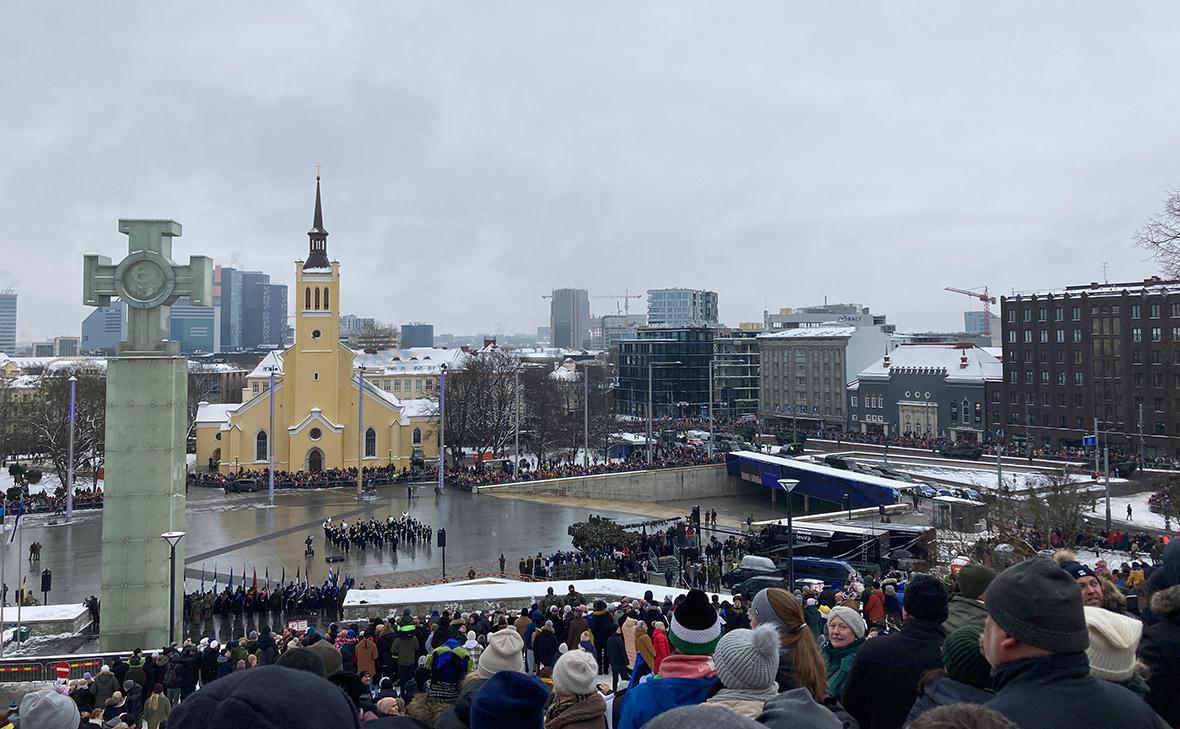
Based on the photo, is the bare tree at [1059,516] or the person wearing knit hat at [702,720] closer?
the person wearing knit hat at [702,720]

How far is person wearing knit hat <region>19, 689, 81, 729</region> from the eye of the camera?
5.10 meters

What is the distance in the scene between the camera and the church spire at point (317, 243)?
5806 cm

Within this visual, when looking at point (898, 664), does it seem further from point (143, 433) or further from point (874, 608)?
point (143, 433)

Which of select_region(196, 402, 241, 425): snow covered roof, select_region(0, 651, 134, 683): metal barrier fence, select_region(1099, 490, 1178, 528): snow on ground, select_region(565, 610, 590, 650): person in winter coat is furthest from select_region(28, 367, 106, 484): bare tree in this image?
select_region(1099, 490, 1178, 528): snow on ground

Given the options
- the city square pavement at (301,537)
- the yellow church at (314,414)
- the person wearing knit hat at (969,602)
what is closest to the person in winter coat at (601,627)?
the person wearing knit hat at (969,602)

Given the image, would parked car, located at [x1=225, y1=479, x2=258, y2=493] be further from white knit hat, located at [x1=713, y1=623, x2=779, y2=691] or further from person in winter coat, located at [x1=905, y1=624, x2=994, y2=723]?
person in winter coat, located at [x1=905, y1=624, x2=994, y2=723]

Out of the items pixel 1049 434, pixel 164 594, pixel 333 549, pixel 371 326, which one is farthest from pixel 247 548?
pixel 371 326

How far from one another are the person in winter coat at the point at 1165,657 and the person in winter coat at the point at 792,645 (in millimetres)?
1595

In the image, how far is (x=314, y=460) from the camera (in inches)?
2210

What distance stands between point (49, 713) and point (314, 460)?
5325cm

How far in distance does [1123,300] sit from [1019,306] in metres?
7.72

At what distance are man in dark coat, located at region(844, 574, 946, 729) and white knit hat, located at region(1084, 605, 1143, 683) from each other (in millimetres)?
975

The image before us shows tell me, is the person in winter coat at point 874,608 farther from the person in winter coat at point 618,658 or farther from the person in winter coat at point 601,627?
the person in winter coat at point 601,627

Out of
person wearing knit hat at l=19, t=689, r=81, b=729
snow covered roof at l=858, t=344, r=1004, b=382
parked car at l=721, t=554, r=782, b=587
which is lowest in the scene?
parked car at l=721, t=554, r=782, b=587
